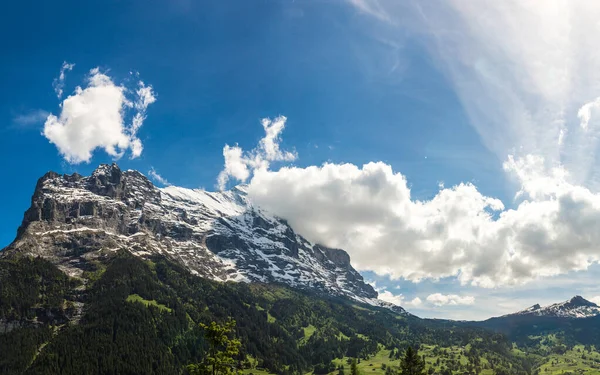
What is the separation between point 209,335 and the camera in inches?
1826

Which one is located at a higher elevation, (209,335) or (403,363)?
(209,335)

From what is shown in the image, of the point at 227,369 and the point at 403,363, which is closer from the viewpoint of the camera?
the point at 227,369

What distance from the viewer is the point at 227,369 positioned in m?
47.8

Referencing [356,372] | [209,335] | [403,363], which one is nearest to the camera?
[209,335]

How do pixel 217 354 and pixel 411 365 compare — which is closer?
pixel 217 354

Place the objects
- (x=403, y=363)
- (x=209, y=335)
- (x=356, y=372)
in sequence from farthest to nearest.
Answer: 1. (x=356, y=372)
2. (x=403, y=363)
3. (x=209, y=335)

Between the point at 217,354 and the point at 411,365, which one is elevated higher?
the point at 217,354

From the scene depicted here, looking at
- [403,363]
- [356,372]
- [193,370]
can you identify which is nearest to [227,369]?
[193,370]

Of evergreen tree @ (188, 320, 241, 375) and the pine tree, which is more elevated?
evergreen tree @ (188, 320, 241, 375)

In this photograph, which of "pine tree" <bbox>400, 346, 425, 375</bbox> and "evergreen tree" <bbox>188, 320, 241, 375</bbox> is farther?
"pine tree" <bbox>400, 346, 425, 375</bbox>

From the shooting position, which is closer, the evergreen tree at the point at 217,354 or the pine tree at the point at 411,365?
the evergreen tree at the point at 217,354

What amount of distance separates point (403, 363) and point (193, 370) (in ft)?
204

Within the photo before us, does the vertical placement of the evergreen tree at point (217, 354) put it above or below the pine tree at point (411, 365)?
above

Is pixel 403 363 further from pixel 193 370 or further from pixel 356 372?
pixel 193 370
